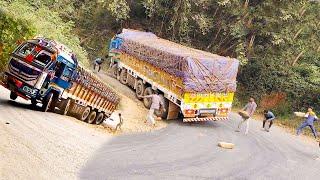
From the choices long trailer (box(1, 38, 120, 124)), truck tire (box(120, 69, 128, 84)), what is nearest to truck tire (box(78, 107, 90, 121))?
long trailer (box(1, 38, 120, 124))

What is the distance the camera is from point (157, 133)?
16.2m

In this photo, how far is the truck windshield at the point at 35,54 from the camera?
1303cm

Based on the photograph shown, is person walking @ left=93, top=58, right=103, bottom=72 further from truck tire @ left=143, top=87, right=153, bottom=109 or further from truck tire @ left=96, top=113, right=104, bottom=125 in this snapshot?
truck tire @ left=96, top=113, right=104, bottom=125

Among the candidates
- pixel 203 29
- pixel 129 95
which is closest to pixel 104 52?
pixel 203 29

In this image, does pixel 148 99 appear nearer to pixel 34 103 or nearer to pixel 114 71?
pixel 114 71

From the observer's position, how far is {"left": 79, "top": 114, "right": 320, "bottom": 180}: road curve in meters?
11.3

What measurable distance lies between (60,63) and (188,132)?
625cm

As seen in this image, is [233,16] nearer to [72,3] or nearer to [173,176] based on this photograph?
[72,3]

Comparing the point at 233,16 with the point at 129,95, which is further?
the point at 233,16

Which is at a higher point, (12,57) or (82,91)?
(12,57)

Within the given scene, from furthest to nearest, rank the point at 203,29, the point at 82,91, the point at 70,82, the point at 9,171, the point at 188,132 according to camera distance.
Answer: the point at 203,29 < the point at 188,132 < the point at 82,91 < the point at 70,82 < the point at 9,171

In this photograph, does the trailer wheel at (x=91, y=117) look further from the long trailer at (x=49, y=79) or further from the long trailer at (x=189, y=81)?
the long trailer at (x=189, y=81)

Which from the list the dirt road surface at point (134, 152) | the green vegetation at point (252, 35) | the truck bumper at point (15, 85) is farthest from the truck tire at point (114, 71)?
the truck bumper at point (15, 85)

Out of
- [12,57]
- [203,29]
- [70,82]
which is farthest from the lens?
[203,29]
